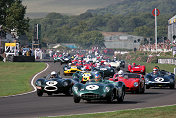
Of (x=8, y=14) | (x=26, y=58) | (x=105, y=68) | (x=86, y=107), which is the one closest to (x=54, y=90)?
(x=86, y=107)

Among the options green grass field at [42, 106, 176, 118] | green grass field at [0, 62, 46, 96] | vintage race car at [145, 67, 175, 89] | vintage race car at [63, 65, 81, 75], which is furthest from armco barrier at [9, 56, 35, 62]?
green grass field at [42, 106, 176, 118]

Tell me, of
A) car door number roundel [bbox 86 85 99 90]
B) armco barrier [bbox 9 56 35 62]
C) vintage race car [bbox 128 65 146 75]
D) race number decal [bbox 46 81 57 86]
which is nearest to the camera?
car door number roundel [bbox 86 85 99 90]

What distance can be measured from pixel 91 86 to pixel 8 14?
73256 millimetres

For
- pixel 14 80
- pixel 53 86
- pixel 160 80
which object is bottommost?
pixel 14 80

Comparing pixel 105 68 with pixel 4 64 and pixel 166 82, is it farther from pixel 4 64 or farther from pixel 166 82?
pixel 4 64

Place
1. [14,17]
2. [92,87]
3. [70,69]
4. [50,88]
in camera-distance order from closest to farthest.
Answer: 1. [92,87]
2. [50,88]
3. [70,69]
4. [14,17]

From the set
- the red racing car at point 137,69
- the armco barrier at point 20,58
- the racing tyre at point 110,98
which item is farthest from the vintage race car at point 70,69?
the racing tyre at point 110,98

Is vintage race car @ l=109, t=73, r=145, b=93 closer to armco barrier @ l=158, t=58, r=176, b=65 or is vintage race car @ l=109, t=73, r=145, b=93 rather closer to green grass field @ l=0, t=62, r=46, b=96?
green grass field @ l=0, t=62, r=46, b=96

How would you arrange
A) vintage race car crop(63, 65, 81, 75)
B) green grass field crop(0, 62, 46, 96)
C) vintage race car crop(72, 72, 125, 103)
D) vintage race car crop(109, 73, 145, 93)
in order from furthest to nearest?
vintage race car crop(63, 65, 81, 75) < green grass field crop(0, 62, 46, 96) < vintage race car crop(109, 73, 145, 93) < vintage race car crop(72, 72, 125, 103)

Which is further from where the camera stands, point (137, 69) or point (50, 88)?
point (137, 69)

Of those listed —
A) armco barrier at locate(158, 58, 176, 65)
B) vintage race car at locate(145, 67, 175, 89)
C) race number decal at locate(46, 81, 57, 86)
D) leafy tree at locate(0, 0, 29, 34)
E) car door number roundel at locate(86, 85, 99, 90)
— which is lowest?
armco barrier at locate(158, 58, 176, 65)

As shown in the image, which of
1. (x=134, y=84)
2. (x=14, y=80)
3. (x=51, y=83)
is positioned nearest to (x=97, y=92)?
(x=51, y=83)

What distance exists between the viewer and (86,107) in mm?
17844

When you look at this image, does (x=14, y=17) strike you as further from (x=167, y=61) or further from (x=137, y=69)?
(x=137, y=69)
